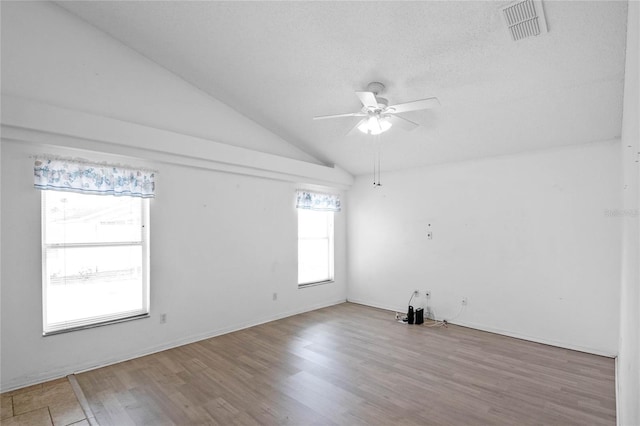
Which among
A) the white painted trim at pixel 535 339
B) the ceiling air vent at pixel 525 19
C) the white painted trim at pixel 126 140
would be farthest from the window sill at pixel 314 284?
the ceiling air vent at pixel 525 19

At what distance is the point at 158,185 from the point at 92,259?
1.02 metres

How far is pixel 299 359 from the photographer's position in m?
3.50

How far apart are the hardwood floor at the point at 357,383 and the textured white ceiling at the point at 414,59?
2542mm

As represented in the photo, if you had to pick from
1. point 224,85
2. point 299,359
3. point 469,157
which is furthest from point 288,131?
point 299,359

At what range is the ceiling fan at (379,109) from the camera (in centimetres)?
285

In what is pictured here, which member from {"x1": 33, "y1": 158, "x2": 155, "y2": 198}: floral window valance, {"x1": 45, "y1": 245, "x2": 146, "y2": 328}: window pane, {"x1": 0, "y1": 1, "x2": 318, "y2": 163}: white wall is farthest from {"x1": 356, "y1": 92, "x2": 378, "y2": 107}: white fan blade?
{"x1": 45, "y1": 245, "x2": 146, "y2": 328}: window pane

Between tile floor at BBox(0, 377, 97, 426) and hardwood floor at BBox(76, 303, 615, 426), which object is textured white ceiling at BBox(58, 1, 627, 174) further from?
tile floor at BBox(0, 377, 97, 426)

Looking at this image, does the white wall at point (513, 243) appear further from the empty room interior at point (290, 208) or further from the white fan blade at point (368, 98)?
the white fan blade at point (368, 98)

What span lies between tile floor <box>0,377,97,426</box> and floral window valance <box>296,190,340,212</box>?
3.56 m

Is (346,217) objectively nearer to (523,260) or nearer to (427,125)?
(427,125)

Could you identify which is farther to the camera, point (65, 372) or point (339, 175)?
point (339, 175)

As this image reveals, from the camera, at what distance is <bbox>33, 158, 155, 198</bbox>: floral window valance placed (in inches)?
119

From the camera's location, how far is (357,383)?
2957 millimetres

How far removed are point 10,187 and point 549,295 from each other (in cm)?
578
